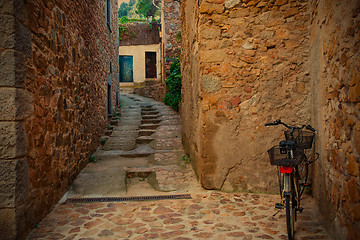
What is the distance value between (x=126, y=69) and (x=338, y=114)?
54.2 feet

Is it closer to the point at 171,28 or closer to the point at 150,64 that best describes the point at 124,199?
the point at 171,28

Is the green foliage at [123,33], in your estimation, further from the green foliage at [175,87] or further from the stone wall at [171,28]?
the green foliage at [175,87]

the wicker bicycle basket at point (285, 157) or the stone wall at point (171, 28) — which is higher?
the stone wall at point (171, 28)

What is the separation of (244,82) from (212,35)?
33.0 inches

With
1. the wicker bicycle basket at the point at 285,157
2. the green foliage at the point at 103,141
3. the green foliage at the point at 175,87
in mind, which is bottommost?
the green foliage at the point at 103,141

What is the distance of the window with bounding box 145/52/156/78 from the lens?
18.0 metres

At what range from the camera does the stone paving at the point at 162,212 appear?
9.06ft

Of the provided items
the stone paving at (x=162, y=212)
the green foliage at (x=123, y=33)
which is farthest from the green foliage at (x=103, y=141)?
the green foliage at (x=123, y=33)

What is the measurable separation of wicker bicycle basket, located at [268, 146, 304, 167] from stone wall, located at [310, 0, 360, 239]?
339 millimetres

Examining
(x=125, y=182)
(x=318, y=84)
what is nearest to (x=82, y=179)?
(x=125, y=182)

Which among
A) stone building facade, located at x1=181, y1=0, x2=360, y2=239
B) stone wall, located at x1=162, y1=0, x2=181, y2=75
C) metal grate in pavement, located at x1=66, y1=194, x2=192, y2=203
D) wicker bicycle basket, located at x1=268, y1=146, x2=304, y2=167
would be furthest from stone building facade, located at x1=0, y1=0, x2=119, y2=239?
stone wall, located at x1=162, y1=0, x2=181, y2=75

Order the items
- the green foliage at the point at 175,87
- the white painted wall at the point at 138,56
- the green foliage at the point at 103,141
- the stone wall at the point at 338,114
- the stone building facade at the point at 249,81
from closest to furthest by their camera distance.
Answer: the stone wall at the point at 338,114
the stone building facade at the point at 249,81
the green foliage at the point at 103,141
the green foliage at the point at 175,87
the white painted wall at the point at 138,56

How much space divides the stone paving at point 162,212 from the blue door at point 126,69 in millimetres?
12790

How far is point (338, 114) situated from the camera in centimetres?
246
